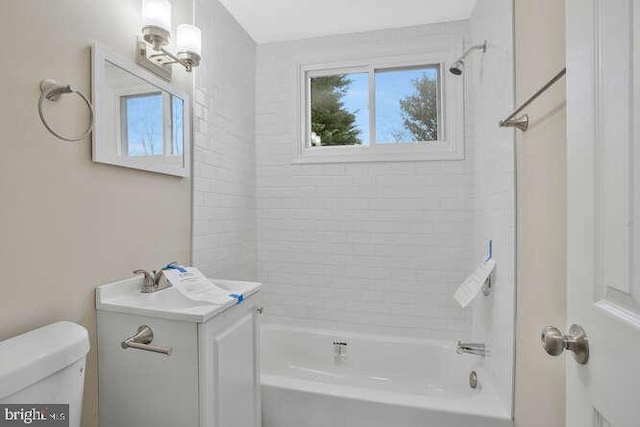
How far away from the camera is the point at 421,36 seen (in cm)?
236

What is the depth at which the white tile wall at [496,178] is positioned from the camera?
151cm

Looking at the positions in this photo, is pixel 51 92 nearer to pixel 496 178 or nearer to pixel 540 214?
pixel 540 214

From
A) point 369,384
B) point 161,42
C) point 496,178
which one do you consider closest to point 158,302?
point 161,42

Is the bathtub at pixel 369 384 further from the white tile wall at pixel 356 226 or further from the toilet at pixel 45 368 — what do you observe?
the toilet at pixel 45 368

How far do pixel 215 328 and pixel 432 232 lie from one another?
5.43 feet

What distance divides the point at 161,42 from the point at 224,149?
2.67ft

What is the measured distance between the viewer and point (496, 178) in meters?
1.74

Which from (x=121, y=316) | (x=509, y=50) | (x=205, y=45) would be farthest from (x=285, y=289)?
(x=509, y=50)

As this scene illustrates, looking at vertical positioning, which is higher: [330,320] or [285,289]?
[285,289]

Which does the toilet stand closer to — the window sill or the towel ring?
the towel ring

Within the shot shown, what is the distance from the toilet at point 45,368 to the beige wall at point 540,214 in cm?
144

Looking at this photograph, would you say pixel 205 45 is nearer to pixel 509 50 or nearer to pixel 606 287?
pixel 509 50

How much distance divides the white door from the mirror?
147cm

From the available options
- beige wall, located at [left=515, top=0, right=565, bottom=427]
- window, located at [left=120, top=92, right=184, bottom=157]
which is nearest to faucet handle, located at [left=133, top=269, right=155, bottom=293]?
window, located at [left=120, top=92, right=184, bottom=157]
